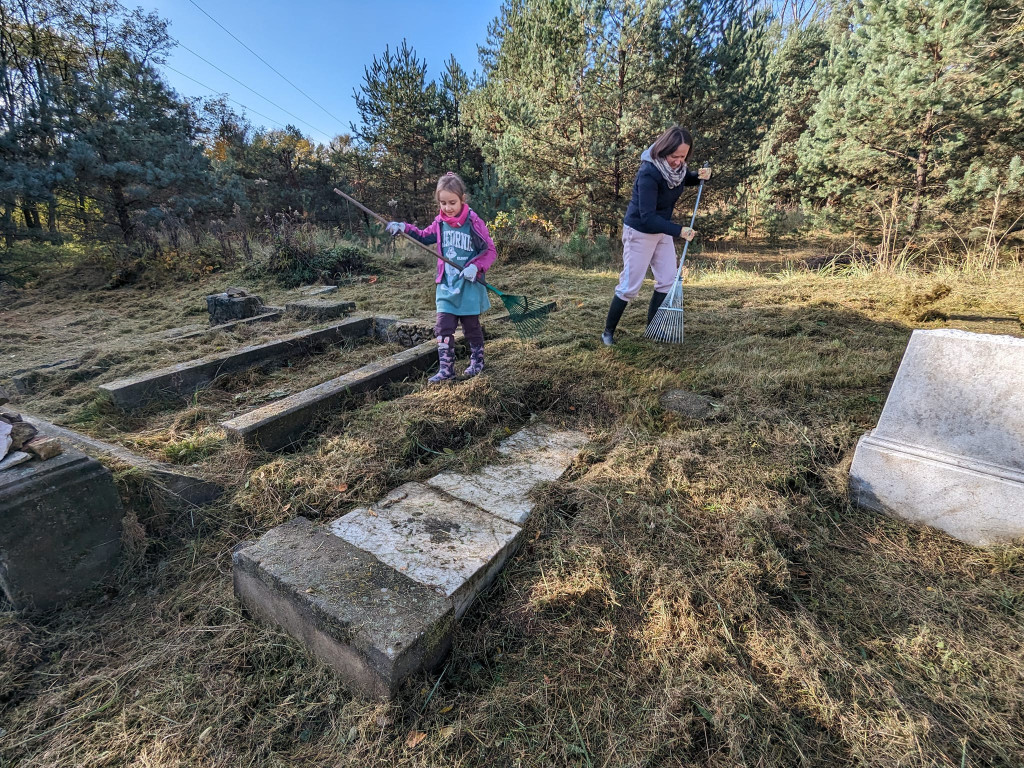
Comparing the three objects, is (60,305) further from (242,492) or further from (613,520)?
(613,520)

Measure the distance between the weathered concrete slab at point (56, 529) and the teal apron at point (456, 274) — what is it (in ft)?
6.66

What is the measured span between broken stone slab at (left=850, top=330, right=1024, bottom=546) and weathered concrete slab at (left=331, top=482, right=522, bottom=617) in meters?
1.61

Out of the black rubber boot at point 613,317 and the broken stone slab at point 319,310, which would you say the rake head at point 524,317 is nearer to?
the black rubber boot at point 613,317

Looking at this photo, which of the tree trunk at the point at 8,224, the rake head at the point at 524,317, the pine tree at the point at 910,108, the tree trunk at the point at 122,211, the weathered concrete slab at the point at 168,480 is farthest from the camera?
the tree trunk at the point at 122,211

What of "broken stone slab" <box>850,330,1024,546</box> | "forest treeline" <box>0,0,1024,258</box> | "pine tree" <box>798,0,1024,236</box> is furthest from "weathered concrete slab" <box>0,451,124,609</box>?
"pine tree" <box>798,0,1024,236</box>

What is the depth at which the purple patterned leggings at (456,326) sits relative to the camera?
318cm

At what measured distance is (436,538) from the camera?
5.81 feet

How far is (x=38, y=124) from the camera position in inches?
334

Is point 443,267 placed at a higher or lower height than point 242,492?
higher

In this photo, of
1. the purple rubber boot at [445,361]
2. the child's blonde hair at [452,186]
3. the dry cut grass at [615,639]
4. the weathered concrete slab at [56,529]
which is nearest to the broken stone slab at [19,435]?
the weathered concrete slab at [56,529]

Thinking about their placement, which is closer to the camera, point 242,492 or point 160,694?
point 160,694

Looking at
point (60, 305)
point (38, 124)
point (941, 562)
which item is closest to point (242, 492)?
point (941, 562)

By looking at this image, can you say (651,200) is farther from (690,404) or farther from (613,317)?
(690,404)

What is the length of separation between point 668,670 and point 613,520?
1.94ft
